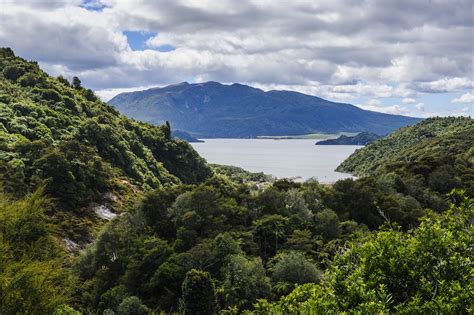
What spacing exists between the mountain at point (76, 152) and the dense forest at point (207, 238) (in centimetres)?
33

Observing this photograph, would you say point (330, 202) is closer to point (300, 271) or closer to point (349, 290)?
point (300, 271)

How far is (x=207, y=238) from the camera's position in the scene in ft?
166

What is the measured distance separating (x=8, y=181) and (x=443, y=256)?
181ft

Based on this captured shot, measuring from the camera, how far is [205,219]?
53.2 metres

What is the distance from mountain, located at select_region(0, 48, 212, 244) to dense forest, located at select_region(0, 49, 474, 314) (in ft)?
1.07

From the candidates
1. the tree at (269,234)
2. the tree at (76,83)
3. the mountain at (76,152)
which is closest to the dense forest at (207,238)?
the tree at (269,234)

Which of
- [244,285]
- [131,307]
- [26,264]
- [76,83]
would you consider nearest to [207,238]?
[244,285]

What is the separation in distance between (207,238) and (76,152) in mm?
37116

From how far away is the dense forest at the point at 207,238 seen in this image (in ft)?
42.8

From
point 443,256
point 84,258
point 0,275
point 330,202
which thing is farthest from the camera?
point 330,202

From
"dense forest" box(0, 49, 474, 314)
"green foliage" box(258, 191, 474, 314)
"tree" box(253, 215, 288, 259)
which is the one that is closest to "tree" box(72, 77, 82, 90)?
"dense forest" box(0, 49, 474, 314)

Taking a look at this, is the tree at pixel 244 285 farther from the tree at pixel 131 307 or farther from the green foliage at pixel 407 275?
the green foliage at pixel 407 275

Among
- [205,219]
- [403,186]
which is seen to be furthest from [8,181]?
[403,186]

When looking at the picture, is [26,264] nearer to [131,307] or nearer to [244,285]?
[131,307]
